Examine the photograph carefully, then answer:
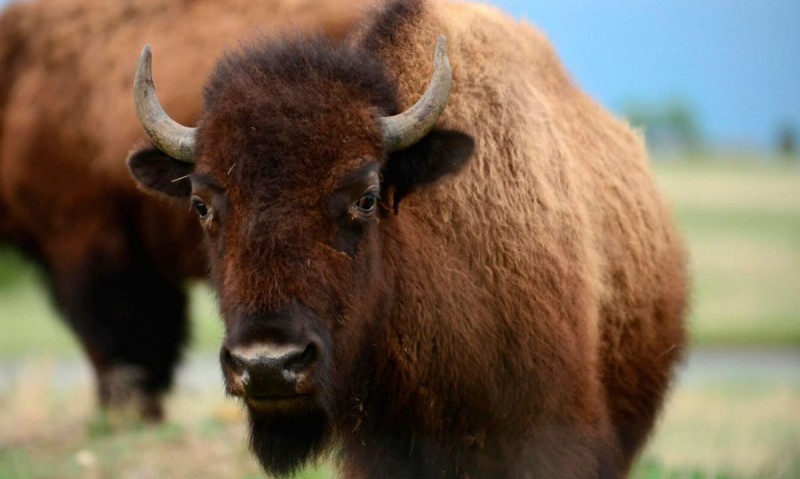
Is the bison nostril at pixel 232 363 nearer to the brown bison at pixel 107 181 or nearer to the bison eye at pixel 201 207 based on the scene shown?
the bison eye at pixel 201 207

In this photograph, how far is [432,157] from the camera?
5.06 meters

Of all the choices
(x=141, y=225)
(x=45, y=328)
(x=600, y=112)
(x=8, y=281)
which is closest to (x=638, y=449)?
(x=600, y=112)

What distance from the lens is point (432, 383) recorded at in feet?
17.1

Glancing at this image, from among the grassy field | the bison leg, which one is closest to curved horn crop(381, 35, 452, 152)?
the grassy field

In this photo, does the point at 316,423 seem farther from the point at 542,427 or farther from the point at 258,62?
the point at 258,62

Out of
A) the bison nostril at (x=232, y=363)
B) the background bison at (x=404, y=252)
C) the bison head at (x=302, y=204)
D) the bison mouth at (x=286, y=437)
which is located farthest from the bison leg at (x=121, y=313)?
the bison nostril at (x=232, y=363)

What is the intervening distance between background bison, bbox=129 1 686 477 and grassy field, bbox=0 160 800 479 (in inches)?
60.3

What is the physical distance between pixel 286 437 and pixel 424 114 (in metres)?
1.53

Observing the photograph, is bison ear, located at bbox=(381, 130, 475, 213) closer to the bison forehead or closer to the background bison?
the background bison

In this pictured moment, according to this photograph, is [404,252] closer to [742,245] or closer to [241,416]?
[241,416]

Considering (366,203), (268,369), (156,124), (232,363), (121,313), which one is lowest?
(121,313)

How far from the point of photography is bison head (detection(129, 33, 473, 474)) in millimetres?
4500

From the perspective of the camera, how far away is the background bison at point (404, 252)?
15.2ft

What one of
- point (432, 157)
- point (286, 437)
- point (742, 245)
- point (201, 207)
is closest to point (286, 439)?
point (286, 437)
